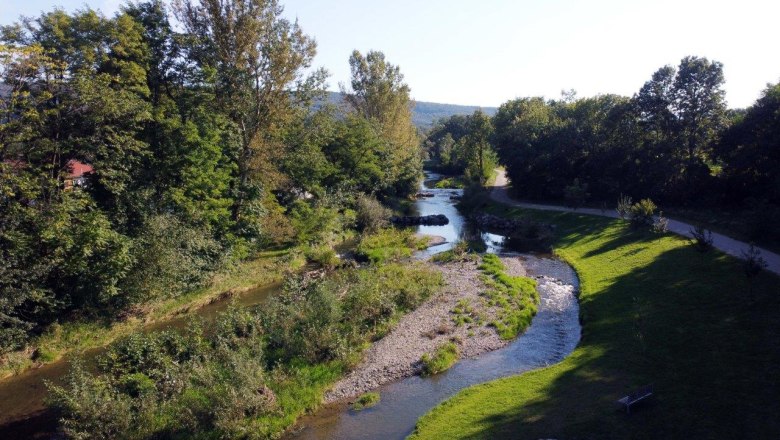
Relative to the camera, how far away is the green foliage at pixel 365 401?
1775cm

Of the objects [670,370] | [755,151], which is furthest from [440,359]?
[755,151]

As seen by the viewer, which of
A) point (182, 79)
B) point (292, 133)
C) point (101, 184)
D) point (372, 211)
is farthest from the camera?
point (372, 211)

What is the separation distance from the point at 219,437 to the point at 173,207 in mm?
19402

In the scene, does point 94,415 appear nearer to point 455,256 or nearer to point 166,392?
point 166,392

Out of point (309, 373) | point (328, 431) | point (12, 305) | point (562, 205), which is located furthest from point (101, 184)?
point (562, 205)

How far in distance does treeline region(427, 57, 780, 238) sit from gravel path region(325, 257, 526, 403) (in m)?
18.9

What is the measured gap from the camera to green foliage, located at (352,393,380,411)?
17.8 meters

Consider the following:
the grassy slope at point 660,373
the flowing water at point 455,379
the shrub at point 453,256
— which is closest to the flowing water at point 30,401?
the flowing water at point 455,379

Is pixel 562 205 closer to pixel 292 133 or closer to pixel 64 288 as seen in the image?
pixel 292 133

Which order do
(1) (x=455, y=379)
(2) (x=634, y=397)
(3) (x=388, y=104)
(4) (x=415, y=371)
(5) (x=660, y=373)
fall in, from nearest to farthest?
(2) (x=634, y=397) < (5) (x=660, y=373) < (1) (x=455, y=379) < (4) (x=415, y=371) < (3) (x=388, y=104)

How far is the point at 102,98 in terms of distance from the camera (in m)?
23.8

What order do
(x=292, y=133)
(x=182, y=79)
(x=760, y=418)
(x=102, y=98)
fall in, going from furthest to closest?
(x=292, y=133), (x=182, y=79), (x=102, y=98), (x=760, y=418)

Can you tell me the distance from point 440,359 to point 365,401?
14.3 ft

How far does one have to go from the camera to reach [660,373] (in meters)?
16.3
